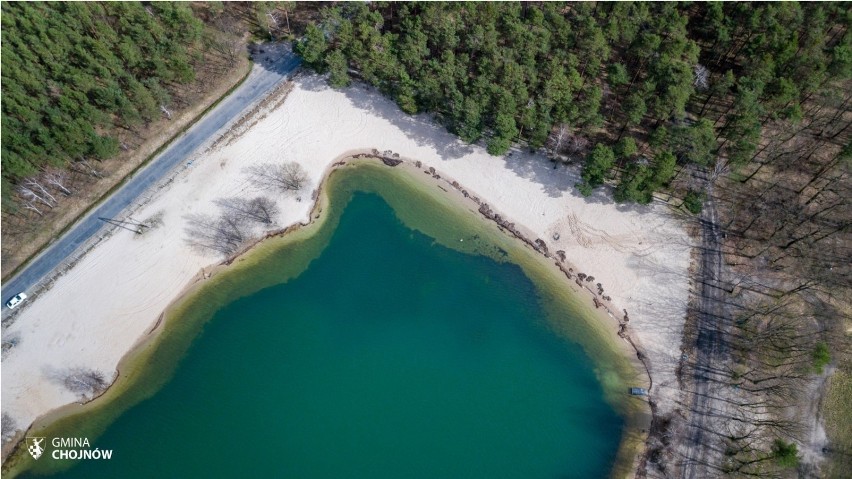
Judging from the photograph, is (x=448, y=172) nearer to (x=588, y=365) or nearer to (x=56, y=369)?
(x=588, y=365)

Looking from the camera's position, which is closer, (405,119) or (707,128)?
(707,128)

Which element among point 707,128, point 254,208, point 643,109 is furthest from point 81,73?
point 707,128

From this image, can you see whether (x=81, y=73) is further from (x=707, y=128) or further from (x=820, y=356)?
(x=820, y=356)

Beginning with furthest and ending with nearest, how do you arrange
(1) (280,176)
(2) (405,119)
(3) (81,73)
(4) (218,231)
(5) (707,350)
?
1. (2) (405,119)
2. (1) (280,176)
3. (3) (81,73)
4. (4) (218,231)
5. (5) (707,350)

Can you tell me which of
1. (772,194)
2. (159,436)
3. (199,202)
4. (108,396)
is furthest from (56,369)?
(772,194)

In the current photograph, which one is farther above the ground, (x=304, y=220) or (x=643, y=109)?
(x=643, y=109)

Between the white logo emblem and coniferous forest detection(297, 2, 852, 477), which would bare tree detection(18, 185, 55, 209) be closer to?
the white logo emblem

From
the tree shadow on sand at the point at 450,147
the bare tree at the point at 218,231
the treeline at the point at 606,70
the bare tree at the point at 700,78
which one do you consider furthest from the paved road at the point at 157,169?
the bare tree at the point at 700,78
